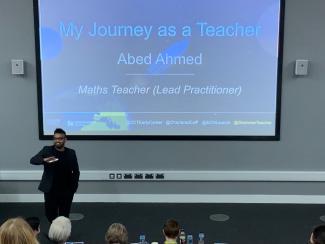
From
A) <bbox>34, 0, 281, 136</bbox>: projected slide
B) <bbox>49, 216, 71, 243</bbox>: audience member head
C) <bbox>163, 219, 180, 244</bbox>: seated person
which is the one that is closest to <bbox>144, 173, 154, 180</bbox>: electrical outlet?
<bbox>34, 0, 281, 136</bbox>: projected slide

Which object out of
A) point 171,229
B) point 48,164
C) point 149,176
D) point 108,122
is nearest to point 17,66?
point 108,122

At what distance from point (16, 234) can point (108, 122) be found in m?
3.87

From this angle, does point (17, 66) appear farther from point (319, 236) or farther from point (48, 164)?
point (319, 236)

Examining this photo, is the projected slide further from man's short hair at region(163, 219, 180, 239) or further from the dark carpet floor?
man's short hair at region(163, 219, 180, 239)

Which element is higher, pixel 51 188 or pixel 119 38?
pixel 119 38

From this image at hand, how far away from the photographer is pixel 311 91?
605 centimetres

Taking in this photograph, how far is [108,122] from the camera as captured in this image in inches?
241

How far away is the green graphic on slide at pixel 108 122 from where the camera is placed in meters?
6.11

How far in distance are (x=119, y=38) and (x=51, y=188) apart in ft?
6.86

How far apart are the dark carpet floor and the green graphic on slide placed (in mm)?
993

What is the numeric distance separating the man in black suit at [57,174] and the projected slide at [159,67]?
1.09 meters

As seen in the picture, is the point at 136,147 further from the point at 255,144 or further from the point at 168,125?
the point at 255,144

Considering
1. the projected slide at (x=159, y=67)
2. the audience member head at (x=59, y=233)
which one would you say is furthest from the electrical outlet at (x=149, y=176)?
the audience member head at (x=59, y=233)

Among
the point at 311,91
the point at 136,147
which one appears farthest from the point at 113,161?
the point at 311,91
